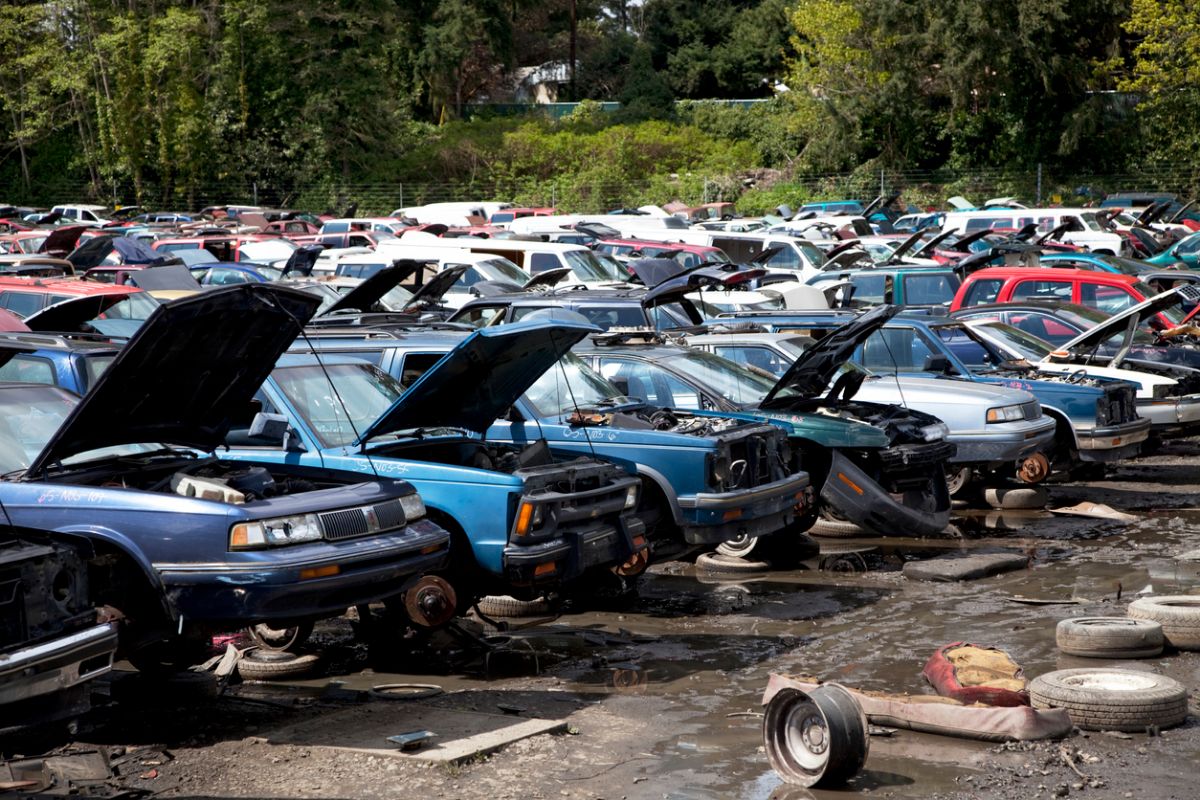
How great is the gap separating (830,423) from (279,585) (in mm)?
6007

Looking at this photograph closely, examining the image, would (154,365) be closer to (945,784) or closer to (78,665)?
(78,665)

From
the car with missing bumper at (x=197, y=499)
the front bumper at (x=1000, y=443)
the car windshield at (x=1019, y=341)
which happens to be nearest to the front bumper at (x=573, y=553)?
the car with missing bumper at (x=197, y=499)

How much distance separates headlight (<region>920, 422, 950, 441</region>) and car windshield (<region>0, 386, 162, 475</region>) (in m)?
6.66

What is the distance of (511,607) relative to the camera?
10117 millimetres

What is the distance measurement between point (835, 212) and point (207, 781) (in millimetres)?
40845

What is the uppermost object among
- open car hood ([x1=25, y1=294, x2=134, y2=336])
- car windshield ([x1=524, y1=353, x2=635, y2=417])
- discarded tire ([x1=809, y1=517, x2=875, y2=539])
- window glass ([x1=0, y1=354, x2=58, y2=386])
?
open car hood ([x1=25, y1=294, x2=134, y2=336])

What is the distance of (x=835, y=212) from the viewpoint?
149 ft

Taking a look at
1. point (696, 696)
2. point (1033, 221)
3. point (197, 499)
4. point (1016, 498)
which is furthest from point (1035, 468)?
point (1033, 221)

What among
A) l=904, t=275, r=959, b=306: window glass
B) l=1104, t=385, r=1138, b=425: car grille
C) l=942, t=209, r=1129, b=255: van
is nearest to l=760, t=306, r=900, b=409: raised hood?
l=1104, t=385, r=1138, b=425: car grille

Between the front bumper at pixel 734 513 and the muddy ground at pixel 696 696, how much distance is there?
→ 23.7 inches

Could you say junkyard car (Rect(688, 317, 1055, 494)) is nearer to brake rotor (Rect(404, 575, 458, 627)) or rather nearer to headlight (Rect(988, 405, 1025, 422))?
headlight (Rect(988, 405, 1025, 422))

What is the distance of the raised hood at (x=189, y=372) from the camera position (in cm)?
739

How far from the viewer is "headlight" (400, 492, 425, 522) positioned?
7844 mm

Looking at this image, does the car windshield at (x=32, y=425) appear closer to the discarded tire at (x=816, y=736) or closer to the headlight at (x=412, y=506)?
the headlight at (x=412, y=506)
